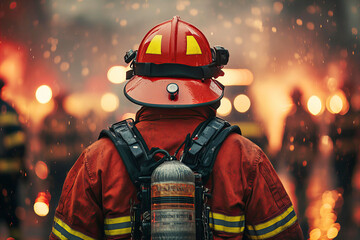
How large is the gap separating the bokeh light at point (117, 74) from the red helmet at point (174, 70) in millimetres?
9786

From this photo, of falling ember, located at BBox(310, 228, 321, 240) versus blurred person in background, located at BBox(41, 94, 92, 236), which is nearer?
falling ember, located at BBox(310, 228, 321, 240)

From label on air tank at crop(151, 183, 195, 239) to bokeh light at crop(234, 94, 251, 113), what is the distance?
966cm

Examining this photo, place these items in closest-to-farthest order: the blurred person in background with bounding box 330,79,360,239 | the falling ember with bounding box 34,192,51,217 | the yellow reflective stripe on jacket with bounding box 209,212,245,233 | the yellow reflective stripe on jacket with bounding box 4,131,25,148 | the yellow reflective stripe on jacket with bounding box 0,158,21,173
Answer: the yellow reflective stripe on jacket with bounding box 209,212,245,233 → the yellow reflective stripe on jacket with bounding box 4,131,25,148 → the yellow reflective stripe on jacket with bounding box 0,158,21,173 → the falling ember with bounding box 34,192,51,217 → the blurred person in background with bounding box 330,79,360,239

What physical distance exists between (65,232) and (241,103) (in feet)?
32.3

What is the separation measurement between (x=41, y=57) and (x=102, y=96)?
1.65 metres

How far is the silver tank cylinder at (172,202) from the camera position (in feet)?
8.27

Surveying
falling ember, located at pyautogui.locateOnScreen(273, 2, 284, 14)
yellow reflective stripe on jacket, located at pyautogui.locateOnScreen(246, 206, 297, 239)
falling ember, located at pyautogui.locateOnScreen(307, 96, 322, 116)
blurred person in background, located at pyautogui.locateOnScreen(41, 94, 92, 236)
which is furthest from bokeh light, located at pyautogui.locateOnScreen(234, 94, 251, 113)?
yellow reflective stripe on jacket, located at pyautogui.locateOnScreen(246, 206, 297, 239)

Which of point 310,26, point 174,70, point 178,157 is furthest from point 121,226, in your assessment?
point 310,26

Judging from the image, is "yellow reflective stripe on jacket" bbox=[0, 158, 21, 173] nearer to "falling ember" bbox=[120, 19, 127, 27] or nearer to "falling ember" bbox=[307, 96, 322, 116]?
"falling ember" bbox=[120, 19, 127, 27]

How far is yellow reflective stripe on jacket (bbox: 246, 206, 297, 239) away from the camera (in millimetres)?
2822

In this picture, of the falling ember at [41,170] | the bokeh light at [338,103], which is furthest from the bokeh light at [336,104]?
the falling ember at [41,170]

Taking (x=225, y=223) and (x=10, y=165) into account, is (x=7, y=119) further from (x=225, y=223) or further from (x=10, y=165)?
(x=225, y=223)

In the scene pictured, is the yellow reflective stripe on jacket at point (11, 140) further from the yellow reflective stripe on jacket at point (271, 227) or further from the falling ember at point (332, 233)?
the yellow reflective stripe on jacket at point (271, 227)

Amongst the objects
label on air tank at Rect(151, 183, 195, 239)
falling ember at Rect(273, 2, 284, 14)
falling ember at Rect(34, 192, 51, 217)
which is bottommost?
falling ember at Rect(34, 192, 51, 217)
